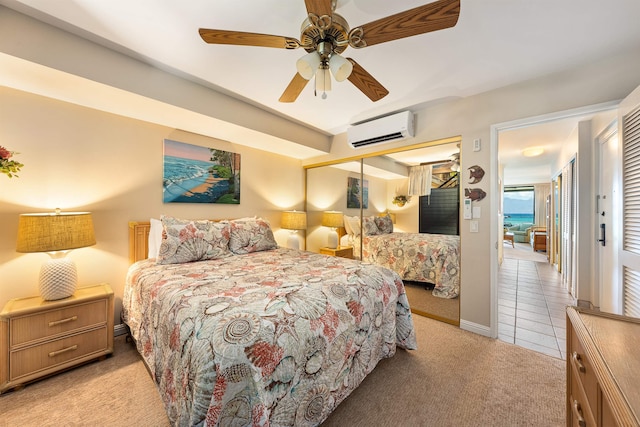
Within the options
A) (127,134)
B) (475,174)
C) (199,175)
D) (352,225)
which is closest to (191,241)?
(199,175)

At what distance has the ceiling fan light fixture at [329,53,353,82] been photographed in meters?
1.45

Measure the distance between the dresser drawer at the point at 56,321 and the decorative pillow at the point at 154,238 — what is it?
22.2 inches

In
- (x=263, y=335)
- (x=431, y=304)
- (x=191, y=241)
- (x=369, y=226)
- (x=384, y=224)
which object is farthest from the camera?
(x=369, y=226)

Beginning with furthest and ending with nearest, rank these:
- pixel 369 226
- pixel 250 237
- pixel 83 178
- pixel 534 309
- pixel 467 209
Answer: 1. pixel 369 226
2. pixel 534 309
3. pixel 250 237
4. pixel 467 209
5. pixel 83 178

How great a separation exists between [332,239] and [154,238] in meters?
Answer: 2.33

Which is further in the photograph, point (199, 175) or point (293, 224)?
point (293, 224)

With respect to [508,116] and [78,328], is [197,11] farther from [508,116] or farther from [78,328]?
[508,116]

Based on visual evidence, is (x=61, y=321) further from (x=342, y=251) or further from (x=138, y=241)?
(x=342, y=251)

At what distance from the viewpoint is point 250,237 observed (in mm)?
2789

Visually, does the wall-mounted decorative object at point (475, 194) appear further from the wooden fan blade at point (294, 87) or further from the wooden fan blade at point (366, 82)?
the wooden fan blade at point (294, 87)

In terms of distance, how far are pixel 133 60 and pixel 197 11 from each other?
35.3 inches

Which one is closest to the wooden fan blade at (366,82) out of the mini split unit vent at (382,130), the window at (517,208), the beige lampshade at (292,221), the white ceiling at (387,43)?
the white ceiling at (387,43)

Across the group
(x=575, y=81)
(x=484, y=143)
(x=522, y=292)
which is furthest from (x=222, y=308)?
(x=522, y=292)

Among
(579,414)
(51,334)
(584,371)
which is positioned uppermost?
(584,371)
